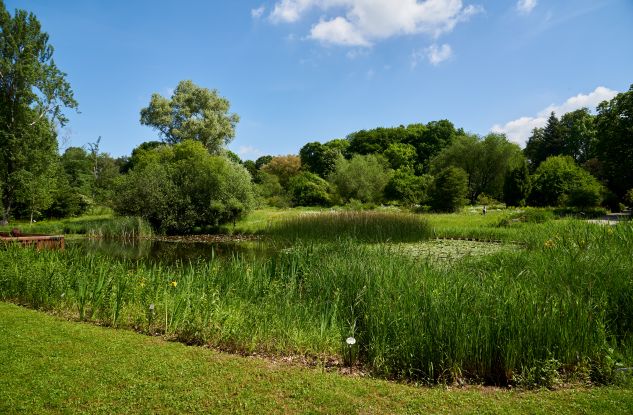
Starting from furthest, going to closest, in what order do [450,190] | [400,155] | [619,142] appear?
[400,155] < [450,190] < [619,142]

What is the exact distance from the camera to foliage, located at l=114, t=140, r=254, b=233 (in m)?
24.0

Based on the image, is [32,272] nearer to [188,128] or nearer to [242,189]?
[242,189]

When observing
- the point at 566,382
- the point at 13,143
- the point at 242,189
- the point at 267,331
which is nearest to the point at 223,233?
the point at 242,189

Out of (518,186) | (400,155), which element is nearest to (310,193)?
(518,186)

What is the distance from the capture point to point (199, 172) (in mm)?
24797

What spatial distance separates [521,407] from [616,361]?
5.06 feet

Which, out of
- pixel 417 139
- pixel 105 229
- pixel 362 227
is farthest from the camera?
pixel 417 139

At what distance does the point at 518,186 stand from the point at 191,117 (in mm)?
28767

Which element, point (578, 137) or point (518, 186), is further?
point (578, 137)

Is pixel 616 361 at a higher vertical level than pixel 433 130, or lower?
lower

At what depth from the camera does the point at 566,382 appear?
3.92 metres

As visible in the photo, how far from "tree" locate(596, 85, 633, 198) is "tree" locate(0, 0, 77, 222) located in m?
34.7

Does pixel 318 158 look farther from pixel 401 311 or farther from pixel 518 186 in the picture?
pixel 401 311

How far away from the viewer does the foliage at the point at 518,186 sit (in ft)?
102
